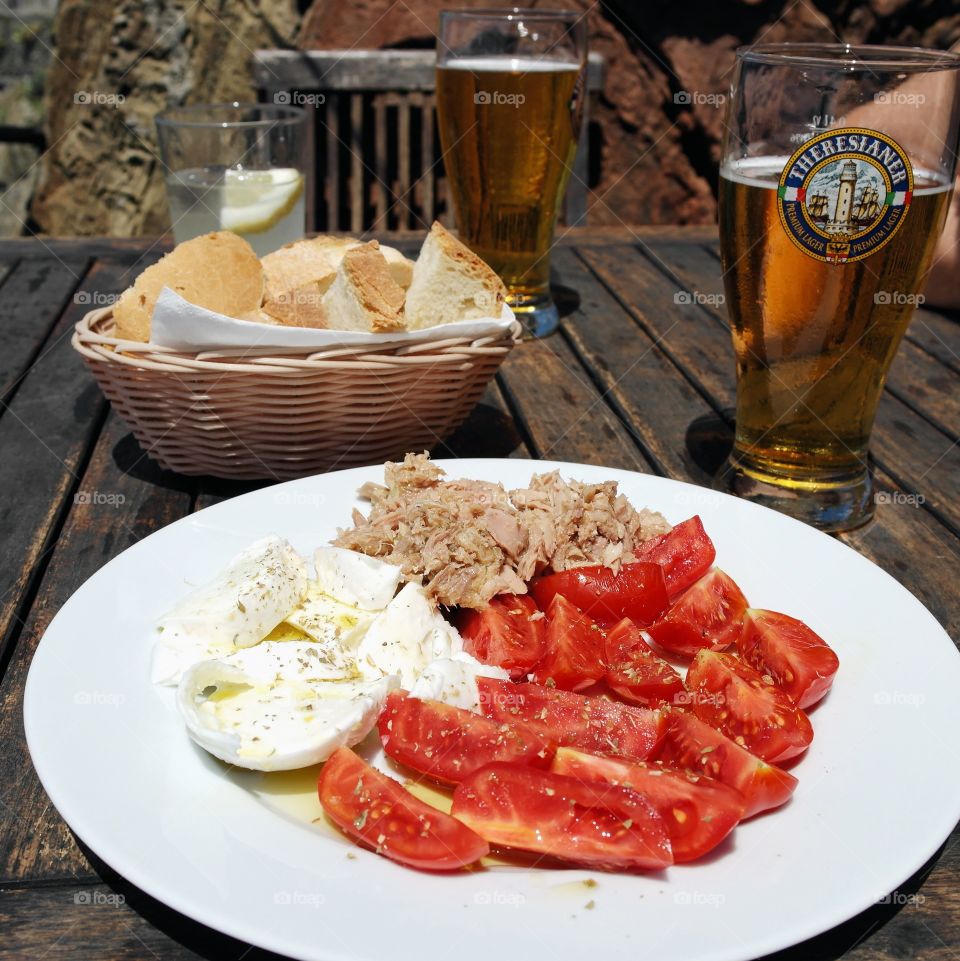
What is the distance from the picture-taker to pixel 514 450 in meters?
2.21

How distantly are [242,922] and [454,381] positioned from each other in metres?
1.24

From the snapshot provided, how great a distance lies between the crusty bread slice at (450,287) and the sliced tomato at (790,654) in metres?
0.92

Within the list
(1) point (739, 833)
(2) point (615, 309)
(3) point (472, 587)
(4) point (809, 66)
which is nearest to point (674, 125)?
(2) point (615, 309)

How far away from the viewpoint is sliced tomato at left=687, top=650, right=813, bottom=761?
1.22m

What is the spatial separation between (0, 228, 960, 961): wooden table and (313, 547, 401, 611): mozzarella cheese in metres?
0.44

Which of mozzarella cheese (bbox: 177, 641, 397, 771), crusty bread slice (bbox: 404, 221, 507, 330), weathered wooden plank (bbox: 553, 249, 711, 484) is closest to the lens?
mozzarella cheese (bbox: 177, 641, 397, 771)

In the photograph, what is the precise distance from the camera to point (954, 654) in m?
1.35

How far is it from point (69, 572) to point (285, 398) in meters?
0.48

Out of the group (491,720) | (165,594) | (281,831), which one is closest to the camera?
(281,831)

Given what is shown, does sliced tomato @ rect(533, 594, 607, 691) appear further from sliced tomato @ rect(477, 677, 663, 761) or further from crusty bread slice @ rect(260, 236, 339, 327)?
crusty bread slice @ rect(260, 236, 339, 327)

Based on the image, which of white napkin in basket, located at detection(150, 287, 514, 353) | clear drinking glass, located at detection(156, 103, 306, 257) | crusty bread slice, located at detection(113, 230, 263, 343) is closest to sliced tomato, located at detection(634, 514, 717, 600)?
white napkin in basket, located at detection(150, 287, 514, 353)

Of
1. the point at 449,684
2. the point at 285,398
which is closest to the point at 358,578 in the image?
the point at 449,684

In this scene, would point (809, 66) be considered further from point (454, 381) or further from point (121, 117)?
point (121, 117)

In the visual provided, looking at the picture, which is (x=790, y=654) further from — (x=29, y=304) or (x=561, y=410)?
(x=29, y=304)
